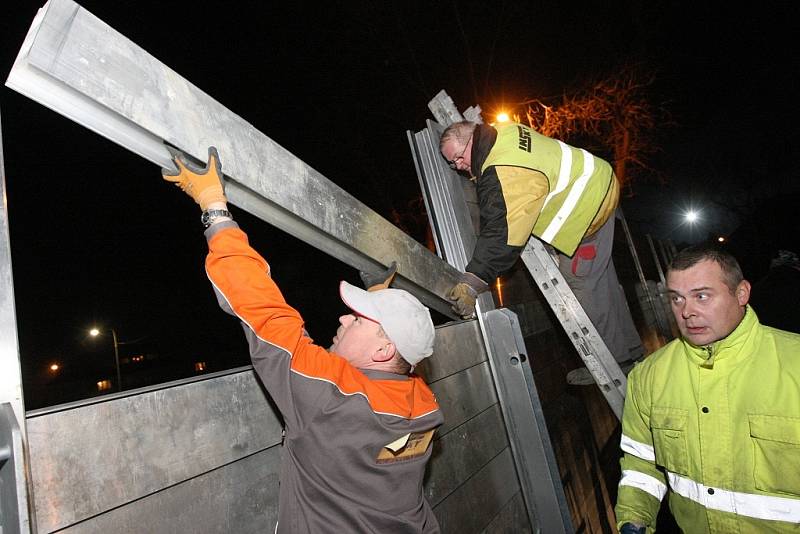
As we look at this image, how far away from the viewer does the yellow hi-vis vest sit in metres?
2.90

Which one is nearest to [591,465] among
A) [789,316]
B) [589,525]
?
[589,525]

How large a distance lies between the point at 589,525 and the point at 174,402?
13.0 feet

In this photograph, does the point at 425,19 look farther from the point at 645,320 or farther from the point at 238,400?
the point at 238,400

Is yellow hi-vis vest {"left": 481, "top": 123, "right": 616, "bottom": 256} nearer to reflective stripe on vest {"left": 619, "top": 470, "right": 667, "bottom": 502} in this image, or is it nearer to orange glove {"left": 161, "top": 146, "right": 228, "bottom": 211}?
reflective stripe on vest {"left": 619, "top": 470, "right": 667, "bottom": 502}

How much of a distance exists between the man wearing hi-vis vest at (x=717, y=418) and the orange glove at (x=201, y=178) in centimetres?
209

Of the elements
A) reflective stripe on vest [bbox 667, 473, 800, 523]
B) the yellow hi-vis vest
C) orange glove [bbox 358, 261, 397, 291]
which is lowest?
reflective stripe on vest [bbox 667, 473, 800, 523]

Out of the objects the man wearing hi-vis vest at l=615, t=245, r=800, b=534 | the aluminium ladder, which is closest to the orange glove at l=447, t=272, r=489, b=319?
the aluminium ladder

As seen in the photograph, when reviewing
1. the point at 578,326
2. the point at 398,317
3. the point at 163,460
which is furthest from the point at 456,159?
the point at 163,460

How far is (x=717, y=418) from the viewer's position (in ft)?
6.72

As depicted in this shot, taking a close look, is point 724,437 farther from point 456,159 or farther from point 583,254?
point 456,159

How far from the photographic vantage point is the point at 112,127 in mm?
1158

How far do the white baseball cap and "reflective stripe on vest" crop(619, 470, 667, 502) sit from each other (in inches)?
58.4

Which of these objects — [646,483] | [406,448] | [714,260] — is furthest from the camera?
[646,483]

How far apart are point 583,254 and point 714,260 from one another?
46.1 inches
